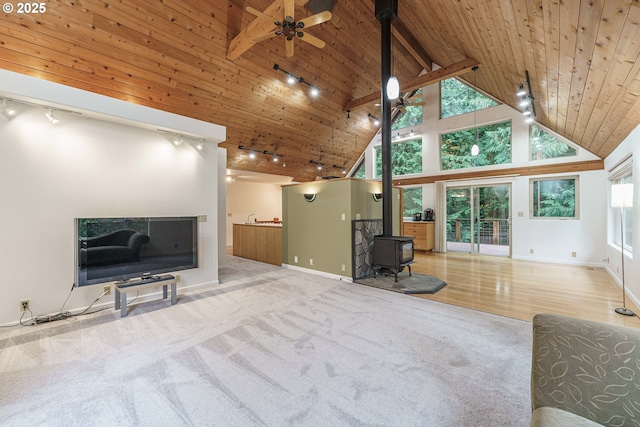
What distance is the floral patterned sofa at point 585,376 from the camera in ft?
3.33

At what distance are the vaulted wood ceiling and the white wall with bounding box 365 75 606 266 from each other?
686 mm

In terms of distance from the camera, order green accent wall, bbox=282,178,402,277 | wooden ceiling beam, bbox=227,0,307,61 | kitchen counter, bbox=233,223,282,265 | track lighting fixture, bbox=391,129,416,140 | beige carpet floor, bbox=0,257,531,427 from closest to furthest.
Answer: beige carpet floor, bbox=0,257,531,427 < wooden ceiling beam, bbox=227,0,307,61 < green accent wall, bbox=282,178,402,277 < kitchen counter, bbox=233,223,282,265 < track lighting fixture, bbox=391,129,416,140

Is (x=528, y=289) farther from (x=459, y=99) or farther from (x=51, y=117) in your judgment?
(x=51, y=117)

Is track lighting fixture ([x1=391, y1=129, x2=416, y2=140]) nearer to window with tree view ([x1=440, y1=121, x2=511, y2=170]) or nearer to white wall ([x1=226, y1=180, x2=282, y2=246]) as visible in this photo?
window with tree view ([x1=440, y1=121, x2=511, y2=170])

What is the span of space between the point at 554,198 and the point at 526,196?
55cm

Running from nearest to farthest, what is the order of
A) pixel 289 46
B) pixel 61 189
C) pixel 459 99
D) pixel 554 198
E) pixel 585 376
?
pixel 585 376
pixel 61 189
pixel 289 46
pixel 554 198
pixel 459 99

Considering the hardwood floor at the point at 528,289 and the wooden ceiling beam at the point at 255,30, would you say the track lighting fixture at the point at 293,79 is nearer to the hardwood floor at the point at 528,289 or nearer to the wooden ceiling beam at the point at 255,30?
the wooden ceiling beam at the point at 255,30

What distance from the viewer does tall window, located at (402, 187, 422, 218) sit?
8.90 metres

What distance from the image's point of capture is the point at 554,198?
21.3 ft

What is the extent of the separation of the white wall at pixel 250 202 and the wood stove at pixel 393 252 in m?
6.87

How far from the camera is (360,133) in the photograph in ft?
31.0

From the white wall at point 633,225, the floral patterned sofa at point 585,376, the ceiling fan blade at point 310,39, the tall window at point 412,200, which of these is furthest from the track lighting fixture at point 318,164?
the floral patterned sofa at point 585,376

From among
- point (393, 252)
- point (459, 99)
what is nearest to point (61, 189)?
point (393, 252)

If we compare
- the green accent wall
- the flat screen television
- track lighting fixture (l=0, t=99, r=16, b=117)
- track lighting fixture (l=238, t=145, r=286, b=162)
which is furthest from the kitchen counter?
track lighting fixture (l=0, t=99, r=16, b=117)
